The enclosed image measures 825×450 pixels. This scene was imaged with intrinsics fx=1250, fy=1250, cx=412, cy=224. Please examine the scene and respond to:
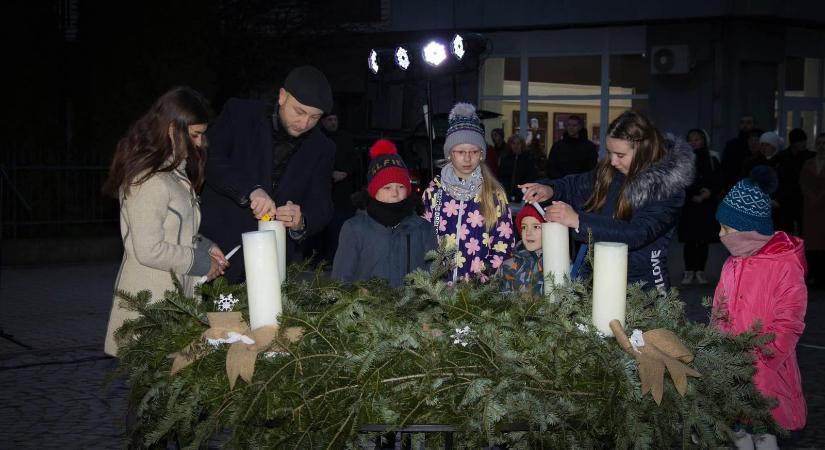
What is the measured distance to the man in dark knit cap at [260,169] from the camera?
4.96m

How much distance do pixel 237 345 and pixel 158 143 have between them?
2045 millimetres

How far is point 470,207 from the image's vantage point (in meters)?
6.44

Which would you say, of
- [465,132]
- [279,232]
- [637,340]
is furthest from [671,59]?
[637,340]

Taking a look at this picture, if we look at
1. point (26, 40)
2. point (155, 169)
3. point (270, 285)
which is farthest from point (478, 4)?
point (270, 285)

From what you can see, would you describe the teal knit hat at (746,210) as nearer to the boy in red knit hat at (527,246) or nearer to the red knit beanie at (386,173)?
the boy in red knit hat at (527,246)

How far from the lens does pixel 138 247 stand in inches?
173

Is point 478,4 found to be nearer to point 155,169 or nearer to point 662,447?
point 155,169

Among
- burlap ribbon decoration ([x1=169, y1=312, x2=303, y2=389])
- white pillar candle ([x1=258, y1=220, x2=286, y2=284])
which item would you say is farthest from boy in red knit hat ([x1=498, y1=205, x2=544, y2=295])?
burlap ribbon decoration ([x1=169, y1=312, x2=303, y2=389])

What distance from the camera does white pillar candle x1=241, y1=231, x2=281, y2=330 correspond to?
2.62 meters

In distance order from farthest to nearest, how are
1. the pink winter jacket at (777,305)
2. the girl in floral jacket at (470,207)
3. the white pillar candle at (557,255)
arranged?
the girl in floral jacket at (470,207) < the pink winter jacket at (777,305) < the white pillar candle at (557,255)

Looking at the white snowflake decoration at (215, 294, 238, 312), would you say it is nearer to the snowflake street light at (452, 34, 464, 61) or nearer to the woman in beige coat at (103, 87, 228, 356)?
the woman in beige coat at (103, 87, 228, 356)

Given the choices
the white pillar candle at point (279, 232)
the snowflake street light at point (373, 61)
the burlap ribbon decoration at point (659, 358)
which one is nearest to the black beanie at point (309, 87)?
the white pillar candle at point (279, 232)

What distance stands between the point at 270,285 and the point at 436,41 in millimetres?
10439

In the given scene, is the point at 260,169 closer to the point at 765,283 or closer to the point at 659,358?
the point at 765,283
